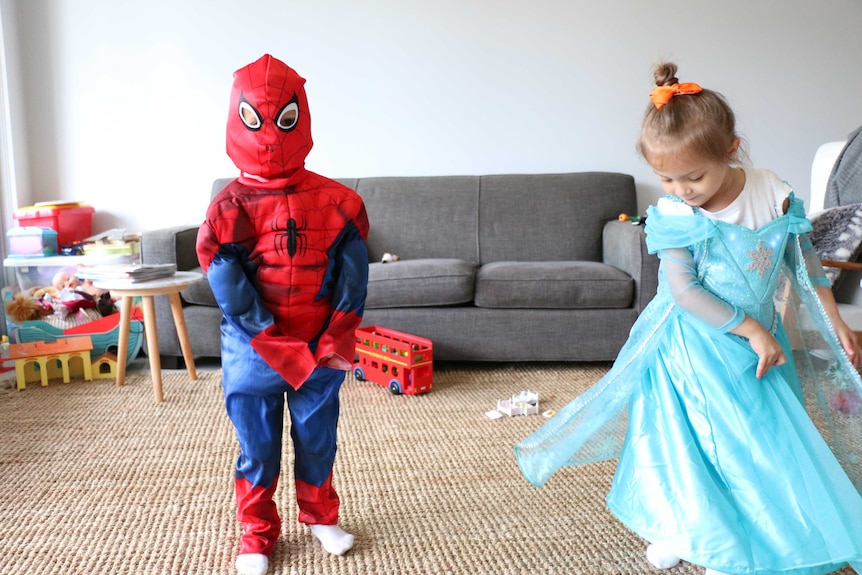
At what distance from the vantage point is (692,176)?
1.35 meters

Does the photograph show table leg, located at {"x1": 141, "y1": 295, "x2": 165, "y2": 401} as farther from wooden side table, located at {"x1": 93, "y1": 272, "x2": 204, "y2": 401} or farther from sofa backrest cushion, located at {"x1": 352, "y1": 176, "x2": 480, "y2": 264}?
sofa backrest cushion, located at {"x1": 352, "y1": 176, "x2": 480, "y2": 264}

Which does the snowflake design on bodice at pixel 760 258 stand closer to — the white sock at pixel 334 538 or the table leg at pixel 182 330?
the white sock at pixel 334 538

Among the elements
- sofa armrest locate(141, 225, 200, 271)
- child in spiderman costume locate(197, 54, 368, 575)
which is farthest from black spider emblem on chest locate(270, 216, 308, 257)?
sofa armrest locate(141, 225, 200, 271)

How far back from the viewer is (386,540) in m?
1.69

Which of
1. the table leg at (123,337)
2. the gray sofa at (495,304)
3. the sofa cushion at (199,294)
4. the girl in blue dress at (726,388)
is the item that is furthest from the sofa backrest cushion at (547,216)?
the girl in blue dress at (726,388)

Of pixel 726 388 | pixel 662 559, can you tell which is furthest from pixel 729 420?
pixel 662 559

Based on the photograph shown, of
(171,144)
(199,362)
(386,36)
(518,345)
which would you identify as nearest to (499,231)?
(518,345)

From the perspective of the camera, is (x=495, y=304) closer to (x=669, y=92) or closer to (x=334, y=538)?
(x=334, y=538)

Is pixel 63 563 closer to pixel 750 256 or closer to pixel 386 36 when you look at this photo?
pixel 750 256

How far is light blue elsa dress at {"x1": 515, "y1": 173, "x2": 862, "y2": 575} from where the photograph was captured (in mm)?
1308

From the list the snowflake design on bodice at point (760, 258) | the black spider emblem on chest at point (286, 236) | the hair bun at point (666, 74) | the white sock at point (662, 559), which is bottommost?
the white sock at point (662, 559)

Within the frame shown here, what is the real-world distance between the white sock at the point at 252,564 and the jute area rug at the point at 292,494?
0.03 metres

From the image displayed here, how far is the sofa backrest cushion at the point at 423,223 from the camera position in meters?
3.61

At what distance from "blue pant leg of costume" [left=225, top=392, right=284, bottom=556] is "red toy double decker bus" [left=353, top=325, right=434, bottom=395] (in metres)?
1.16
